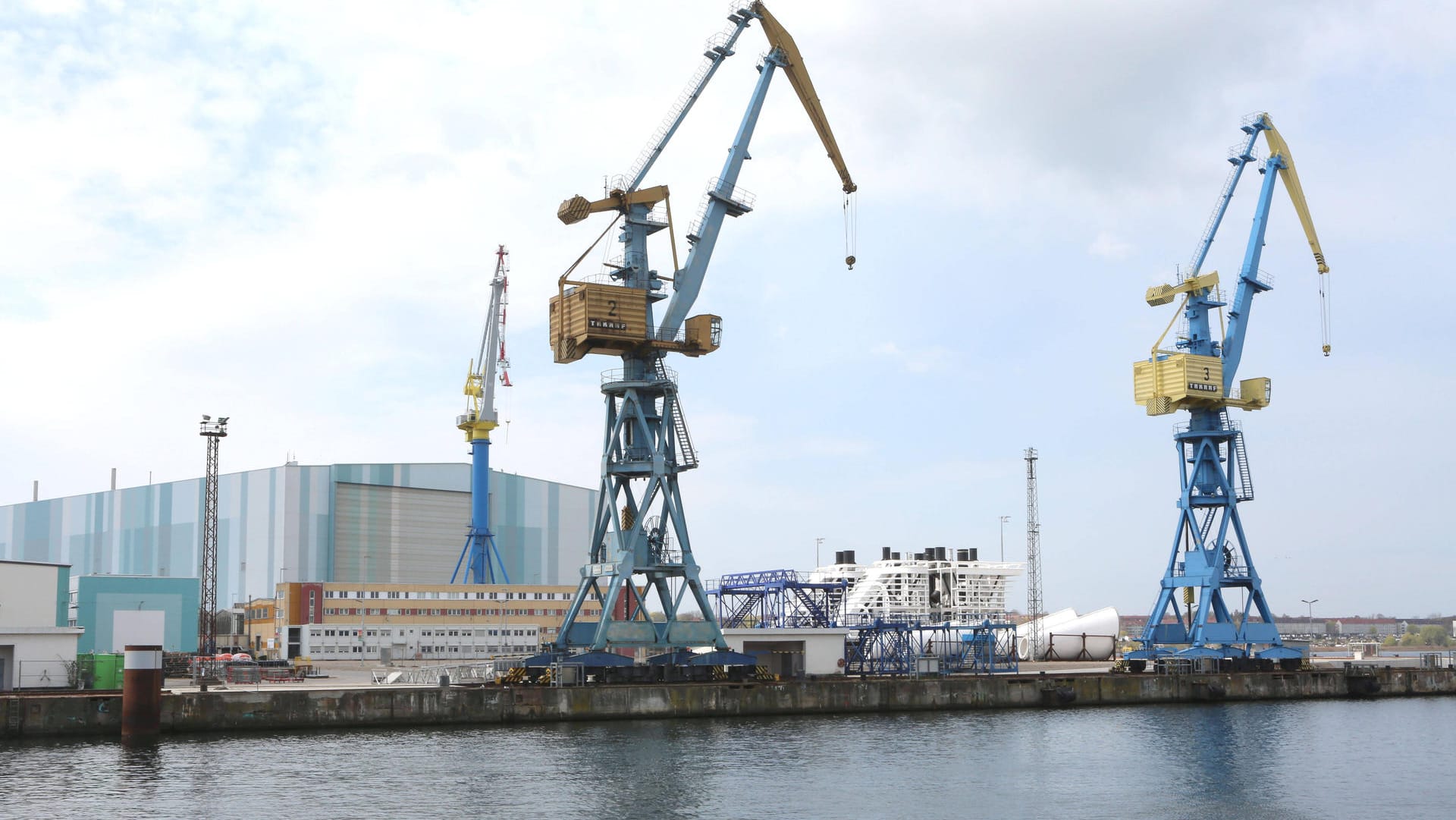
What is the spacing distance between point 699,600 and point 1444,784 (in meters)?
29.3

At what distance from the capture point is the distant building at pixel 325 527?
383ft

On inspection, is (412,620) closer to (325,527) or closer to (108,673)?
(325,527)

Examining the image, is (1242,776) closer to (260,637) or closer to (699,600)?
(699,600)

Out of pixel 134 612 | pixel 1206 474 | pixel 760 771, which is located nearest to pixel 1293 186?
pixel 1206 474

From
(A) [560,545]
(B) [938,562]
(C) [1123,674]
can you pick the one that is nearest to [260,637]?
(A) [560,545]

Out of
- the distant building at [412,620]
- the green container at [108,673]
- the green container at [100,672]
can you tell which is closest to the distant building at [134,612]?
the distant building at [412,620]

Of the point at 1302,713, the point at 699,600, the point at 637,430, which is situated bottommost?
the point at 1302,713

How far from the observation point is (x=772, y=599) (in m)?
71.2

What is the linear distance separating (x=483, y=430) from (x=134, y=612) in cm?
3051

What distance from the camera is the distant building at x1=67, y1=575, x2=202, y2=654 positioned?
82875 mm

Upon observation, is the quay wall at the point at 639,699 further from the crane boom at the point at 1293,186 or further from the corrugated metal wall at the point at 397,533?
the corrugated metal wall at the point at 397,533

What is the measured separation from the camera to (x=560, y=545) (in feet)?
433

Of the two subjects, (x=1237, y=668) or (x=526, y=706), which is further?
(x=1237, y=668)

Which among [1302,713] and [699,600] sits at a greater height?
[699,600]
